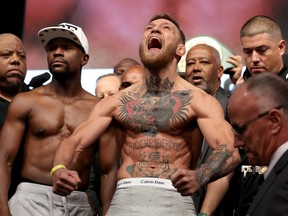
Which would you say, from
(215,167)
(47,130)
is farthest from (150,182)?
(47,130)

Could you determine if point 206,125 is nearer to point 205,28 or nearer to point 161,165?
point 161,165

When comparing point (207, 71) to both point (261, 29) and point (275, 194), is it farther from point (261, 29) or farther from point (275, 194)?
→ point (275, 194)

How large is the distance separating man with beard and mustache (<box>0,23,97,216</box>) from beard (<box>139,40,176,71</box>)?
0.59 metres

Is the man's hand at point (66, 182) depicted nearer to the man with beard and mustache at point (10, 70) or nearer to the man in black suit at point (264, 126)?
the man in black suit at point (264, 126)

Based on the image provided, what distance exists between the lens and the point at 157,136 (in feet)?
12.6

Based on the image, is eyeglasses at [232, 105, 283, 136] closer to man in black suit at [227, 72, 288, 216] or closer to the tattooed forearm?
man in black suit at [227, 72, 288, 216]

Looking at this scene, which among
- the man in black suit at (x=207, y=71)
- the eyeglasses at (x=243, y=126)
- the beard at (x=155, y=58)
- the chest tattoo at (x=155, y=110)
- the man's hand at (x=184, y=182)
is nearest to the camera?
the eyeglasses at (x=243, y=126)

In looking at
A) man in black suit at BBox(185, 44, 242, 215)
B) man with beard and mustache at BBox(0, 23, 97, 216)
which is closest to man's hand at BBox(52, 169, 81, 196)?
man with beard and mustache at BBox(0, 23, 97, 216)

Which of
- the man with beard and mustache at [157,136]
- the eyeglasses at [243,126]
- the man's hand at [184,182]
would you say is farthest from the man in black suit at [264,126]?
the man with beard and mustache at [157,136]

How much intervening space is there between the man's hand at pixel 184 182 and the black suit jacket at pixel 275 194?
0.79 meters

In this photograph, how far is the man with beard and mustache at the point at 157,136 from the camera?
369cm

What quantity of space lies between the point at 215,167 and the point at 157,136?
403 millimetres

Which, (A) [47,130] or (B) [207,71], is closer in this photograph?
(A) [47,130]

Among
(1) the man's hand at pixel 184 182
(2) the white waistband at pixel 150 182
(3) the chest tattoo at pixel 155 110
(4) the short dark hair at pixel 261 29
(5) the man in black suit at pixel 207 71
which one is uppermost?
(4) the short dark hair at pixel 261 29
